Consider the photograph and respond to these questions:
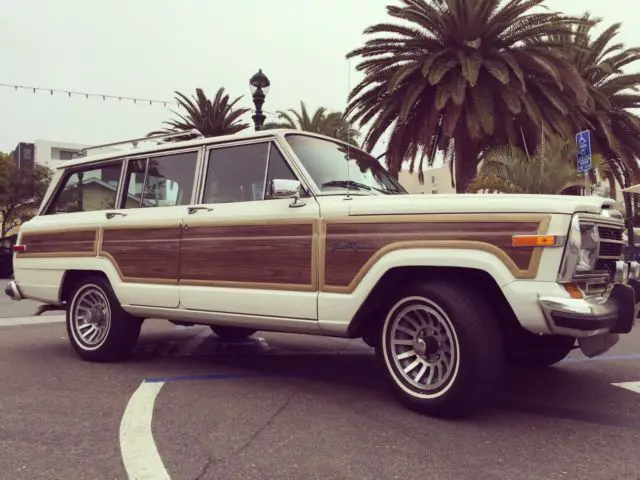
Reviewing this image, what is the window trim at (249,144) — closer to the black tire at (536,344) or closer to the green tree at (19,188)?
the black tire at (536,344)

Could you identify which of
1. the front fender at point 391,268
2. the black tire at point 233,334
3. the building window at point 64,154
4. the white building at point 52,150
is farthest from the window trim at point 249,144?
the building window at point 64,154

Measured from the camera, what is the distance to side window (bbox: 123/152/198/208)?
16.5 ft

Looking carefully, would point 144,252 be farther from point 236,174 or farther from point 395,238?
point 395,238

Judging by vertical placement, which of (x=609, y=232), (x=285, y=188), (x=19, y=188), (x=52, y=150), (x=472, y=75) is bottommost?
(x=609, y=232)

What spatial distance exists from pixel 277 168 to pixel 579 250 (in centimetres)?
223

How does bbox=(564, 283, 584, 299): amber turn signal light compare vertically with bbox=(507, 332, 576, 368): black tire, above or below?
above

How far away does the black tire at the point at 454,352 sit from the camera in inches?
133

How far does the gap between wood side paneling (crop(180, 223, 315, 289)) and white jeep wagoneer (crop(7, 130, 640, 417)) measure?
1 cm

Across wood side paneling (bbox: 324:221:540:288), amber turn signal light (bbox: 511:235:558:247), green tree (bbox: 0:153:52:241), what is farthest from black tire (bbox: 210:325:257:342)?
green tree (bbox: 0:153:52:241)

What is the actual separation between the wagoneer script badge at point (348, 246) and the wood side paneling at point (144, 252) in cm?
152

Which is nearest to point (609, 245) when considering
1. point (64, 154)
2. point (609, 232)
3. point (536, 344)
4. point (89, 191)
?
point (609, 232)

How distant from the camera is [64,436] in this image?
326cm

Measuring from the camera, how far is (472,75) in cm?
1658

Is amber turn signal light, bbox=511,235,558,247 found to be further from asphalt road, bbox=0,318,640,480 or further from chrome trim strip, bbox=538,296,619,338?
asphalt road, bbox=0,318,640,480
